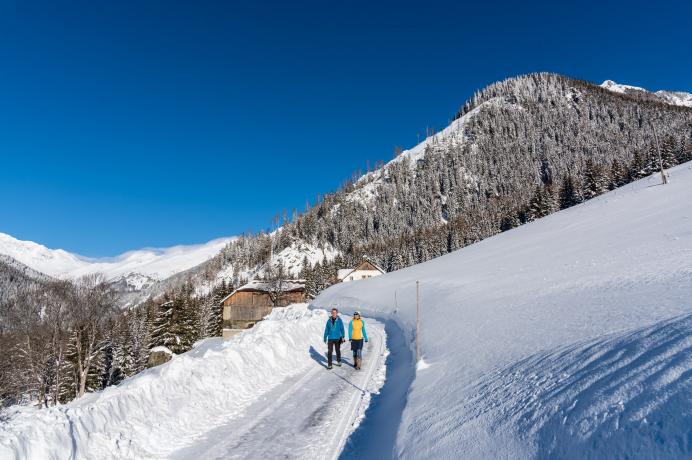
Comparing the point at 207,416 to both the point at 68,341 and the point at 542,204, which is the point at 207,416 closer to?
the point at 68,341

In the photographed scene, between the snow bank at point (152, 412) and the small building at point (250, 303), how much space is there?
167 ft

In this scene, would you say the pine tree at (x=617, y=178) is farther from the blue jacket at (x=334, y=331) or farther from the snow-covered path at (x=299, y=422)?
the snow-covered path at (x=299, y=422)

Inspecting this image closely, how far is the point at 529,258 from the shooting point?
27219 mm

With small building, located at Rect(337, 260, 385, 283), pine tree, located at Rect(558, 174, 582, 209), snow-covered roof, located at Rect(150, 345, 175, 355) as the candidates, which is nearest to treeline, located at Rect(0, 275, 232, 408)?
snow-covered roof, located at Rect(150, 345, 175, 355)

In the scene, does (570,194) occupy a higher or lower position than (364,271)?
higher

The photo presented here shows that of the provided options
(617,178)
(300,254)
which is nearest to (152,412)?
(617,178)

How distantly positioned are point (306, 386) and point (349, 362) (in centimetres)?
367

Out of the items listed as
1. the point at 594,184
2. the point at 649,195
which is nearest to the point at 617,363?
the point at 649,195

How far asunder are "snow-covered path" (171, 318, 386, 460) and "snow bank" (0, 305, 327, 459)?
50 centimetres

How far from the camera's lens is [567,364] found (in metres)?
5.54

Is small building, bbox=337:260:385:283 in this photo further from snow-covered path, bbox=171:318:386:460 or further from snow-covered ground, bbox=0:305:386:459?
snow-covered ground, bbox=0:305:386:459

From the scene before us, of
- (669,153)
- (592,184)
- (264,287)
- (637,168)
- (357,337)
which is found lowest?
(357,337)

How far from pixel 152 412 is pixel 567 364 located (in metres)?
7.65

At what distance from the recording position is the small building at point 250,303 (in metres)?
61.3
